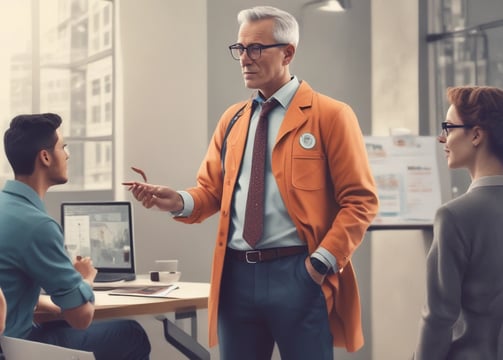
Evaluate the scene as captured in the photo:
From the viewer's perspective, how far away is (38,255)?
2.20 m

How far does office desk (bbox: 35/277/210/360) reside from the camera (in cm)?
268

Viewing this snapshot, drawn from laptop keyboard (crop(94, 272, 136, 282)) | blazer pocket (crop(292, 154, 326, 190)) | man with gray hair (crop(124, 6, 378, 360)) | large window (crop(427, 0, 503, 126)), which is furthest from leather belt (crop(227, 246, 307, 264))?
large window (crop(427, 0, 503, 126))

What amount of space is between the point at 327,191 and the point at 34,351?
100 cm

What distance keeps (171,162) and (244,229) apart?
66.5 inches

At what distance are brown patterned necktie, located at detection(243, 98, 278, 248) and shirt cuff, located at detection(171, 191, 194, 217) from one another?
26cm

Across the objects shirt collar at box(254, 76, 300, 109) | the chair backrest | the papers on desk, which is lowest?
the chair backrest

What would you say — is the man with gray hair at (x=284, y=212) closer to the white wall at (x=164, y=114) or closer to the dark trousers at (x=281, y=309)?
the dark trousers at (x=281, y=309)

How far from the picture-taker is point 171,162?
3.94 m

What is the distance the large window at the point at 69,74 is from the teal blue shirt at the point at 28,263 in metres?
1.21

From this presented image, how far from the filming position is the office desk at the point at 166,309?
2.68 meters

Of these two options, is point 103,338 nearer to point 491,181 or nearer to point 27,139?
point 27,139

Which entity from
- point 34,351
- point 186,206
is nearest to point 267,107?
point 186,206

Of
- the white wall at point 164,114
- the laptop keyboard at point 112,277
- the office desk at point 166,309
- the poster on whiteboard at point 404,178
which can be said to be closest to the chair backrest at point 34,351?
the office desk at point 166,309

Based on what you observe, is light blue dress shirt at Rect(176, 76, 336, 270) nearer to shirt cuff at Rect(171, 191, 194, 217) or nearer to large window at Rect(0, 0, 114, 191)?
shirt cuff at Rect(171, 191, 194, 217)
